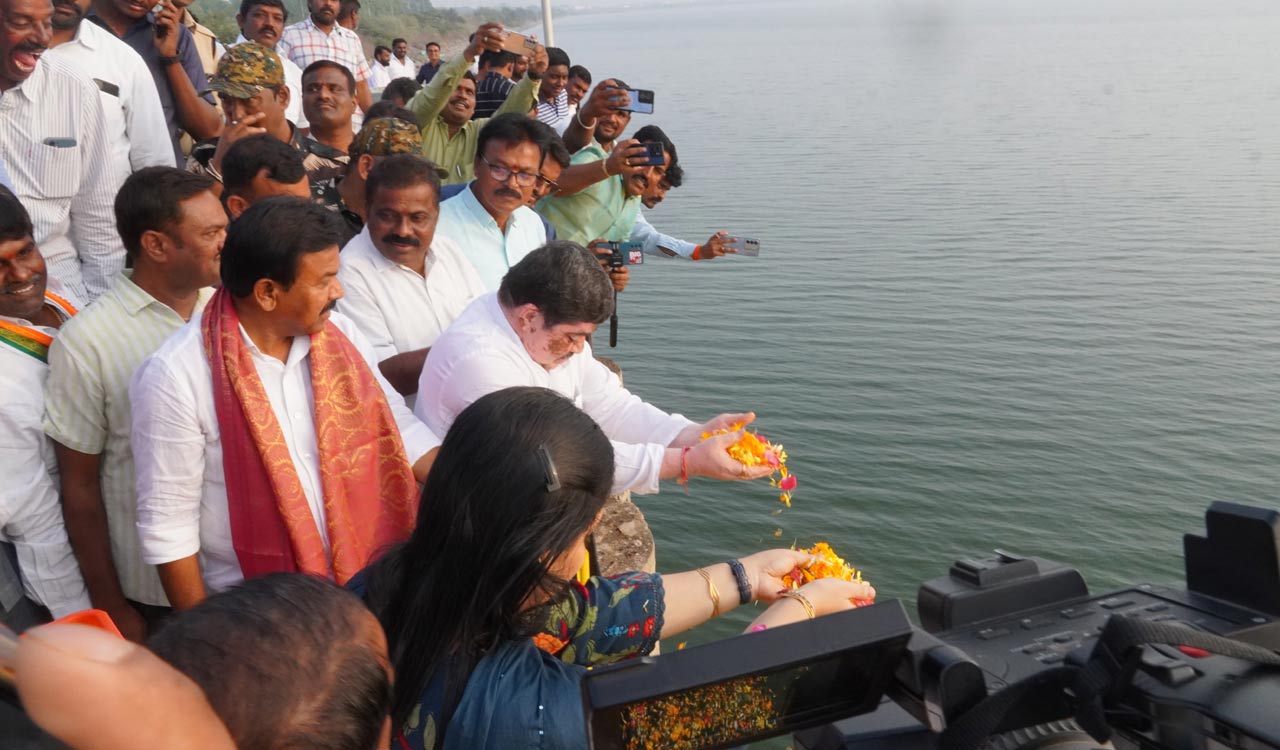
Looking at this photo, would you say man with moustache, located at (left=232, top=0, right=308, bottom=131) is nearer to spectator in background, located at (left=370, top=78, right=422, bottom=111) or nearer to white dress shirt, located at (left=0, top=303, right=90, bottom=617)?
spectator in background, located at (left=370, top=78, right=422, bottom=111)

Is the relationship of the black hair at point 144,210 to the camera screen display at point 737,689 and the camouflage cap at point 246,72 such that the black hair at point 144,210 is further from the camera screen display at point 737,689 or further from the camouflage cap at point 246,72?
the camera screen display at point 737,689

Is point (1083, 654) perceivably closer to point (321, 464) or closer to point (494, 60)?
point (321, 464)

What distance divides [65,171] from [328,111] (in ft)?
4.81

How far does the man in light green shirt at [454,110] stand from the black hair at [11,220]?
2808 mm

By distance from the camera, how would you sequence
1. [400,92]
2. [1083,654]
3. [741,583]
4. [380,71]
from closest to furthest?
[1083,654] → [741,583] → [400,92] → [380,71]

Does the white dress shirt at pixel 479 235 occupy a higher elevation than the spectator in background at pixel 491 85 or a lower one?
lower

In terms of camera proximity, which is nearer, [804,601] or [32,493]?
[804,601]

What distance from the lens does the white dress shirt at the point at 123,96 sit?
13.3 feet

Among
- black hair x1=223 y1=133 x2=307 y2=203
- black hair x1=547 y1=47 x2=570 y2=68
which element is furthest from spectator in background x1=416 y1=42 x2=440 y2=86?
black hair x1=223 y1=133 x2=307 y2=203

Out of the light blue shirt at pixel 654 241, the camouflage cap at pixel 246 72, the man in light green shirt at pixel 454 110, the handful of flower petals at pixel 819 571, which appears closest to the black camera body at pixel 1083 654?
the handful of flower petals at pixel 819 571

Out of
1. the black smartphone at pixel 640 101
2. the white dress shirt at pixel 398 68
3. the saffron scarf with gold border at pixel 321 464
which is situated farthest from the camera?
the white dress shirt at pixel 398 68

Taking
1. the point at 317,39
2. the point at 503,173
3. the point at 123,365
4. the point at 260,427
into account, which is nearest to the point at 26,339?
the point at 123,365

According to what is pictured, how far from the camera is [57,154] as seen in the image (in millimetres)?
3719

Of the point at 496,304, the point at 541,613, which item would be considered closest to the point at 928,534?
the point at 496,304
